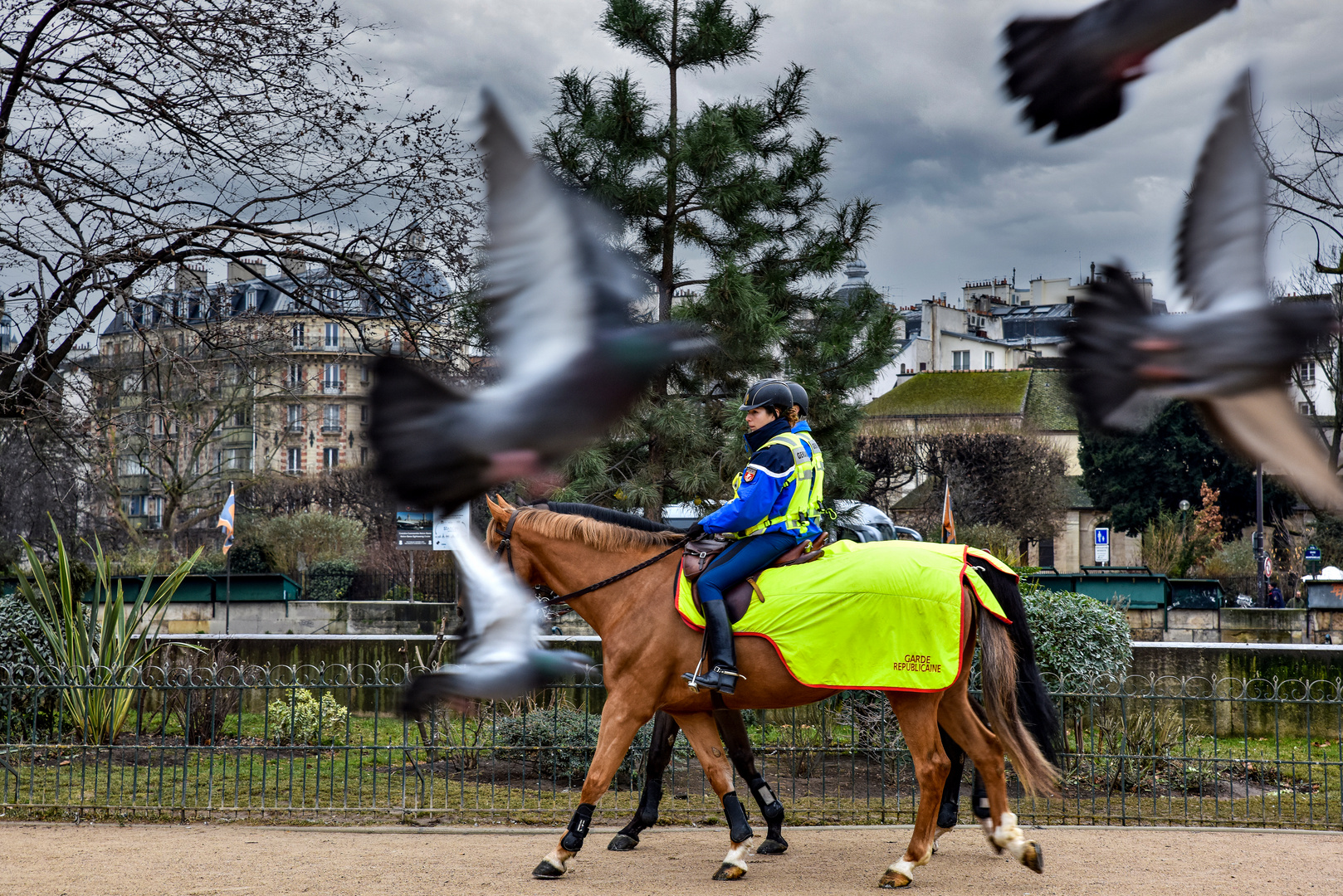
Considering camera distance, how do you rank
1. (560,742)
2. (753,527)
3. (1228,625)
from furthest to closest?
1. (1228,625)
2. (560,742)
3. (753,527)

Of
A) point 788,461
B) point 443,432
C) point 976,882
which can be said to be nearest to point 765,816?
point 976,882

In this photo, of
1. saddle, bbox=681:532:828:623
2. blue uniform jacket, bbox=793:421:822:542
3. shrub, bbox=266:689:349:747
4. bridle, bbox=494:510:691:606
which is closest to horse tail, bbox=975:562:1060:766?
blue uniform jacket, bbox=793:421:822:542

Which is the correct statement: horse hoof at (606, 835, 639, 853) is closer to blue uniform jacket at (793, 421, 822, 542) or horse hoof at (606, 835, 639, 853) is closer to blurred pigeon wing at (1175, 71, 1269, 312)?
blue uniform jacket at (793, 421, 822, 542)

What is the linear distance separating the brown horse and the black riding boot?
15 cm

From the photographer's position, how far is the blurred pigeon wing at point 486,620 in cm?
252

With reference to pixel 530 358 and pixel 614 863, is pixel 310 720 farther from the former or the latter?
pixel 530 358

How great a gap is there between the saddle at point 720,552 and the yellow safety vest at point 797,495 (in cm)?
14

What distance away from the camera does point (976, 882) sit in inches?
251

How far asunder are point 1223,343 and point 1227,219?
0.13 meters

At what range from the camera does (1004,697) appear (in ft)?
21.7

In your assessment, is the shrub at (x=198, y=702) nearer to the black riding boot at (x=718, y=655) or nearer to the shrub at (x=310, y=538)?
the black riding boot at (x=718, y=655)

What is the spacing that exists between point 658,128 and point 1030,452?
1412 inches

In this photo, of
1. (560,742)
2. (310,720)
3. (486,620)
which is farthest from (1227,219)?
(310,720)

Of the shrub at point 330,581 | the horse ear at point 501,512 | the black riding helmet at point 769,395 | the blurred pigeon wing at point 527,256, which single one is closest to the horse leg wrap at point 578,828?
the horse ear at point 501,512
